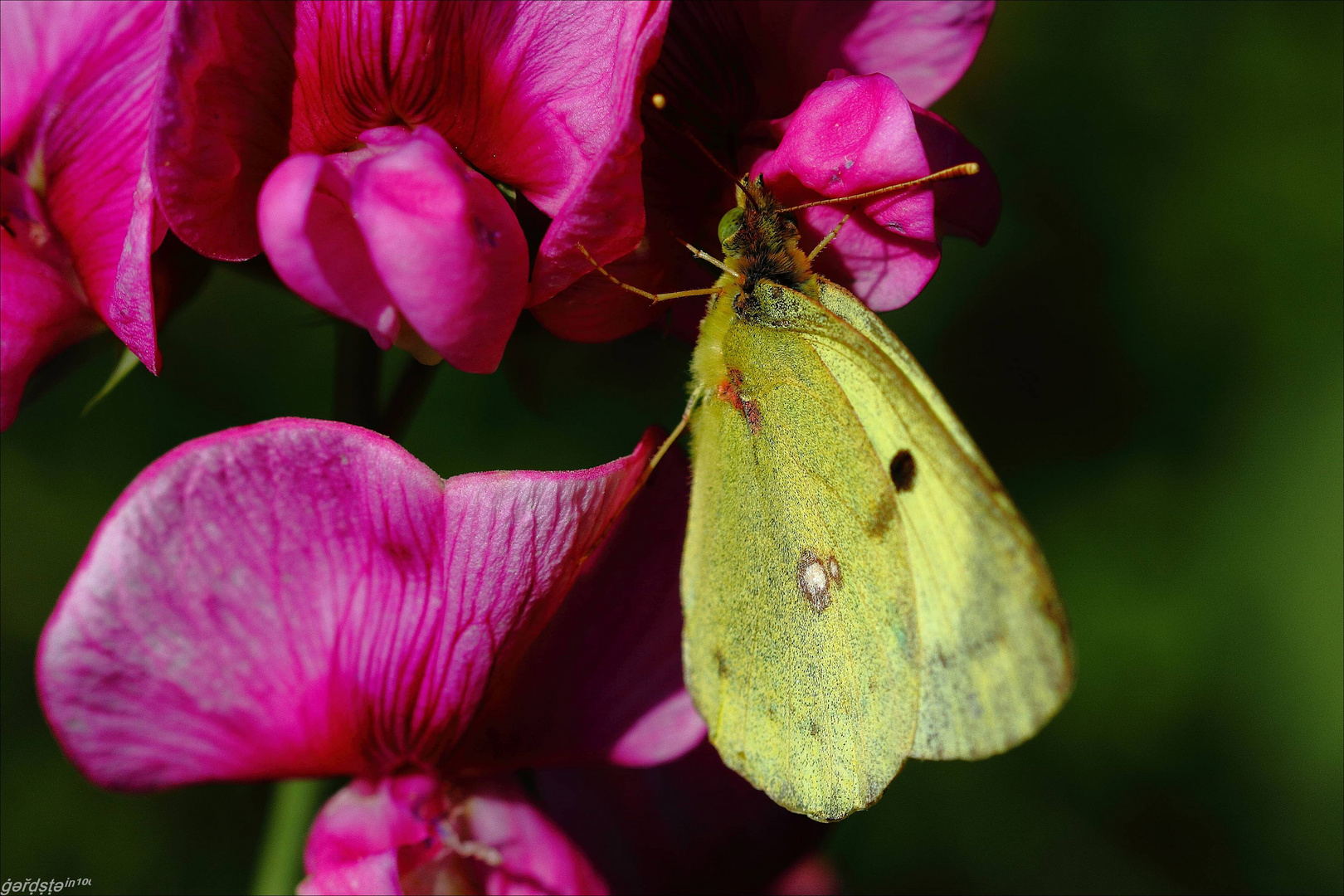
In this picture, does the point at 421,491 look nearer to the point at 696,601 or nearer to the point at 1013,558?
the point at 696,601

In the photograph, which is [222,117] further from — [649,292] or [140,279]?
[649,292]

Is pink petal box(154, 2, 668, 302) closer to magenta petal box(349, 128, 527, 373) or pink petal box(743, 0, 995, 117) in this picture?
magenta petal box(349, 128, 527, 373)

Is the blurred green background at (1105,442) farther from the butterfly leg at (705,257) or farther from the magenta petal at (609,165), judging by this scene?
the magenta petal at (609,165)

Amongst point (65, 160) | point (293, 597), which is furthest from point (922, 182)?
point (65, 160)

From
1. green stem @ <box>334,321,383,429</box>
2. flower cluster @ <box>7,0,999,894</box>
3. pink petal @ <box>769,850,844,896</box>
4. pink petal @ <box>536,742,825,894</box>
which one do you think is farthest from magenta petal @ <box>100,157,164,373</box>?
pink petal @ <box>769,850,844,896</box>

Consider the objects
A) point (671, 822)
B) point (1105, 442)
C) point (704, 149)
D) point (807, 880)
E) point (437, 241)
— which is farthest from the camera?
point (1105, 442)

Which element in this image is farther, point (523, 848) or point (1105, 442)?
point (1105, 442)
